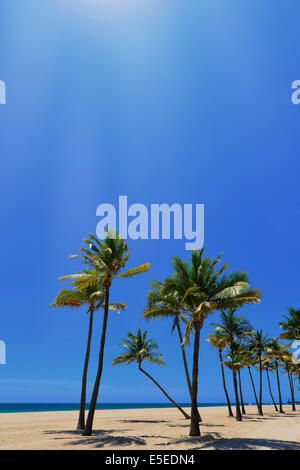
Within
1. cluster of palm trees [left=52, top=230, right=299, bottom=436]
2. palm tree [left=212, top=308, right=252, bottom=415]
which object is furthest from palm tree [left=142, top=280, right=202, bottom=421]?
palm tree [left=212, top=308, right=252, bottom=415]

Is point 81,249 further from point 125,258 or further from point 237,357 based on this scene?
point 237,357

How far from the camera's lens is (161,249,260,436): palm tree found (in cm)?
1597

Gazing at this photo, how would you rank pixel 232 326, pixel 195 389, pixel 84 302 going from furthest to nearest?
pixel 232 326 < pixel 84 302 < pixel 195 389

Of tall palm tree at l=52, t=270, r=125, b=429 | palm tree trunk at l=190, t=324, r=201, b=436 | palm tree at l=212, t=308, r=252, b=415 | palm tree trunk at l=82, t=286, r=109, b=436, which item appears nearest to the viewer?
palm tree trunk at l=190, t=324, r=201, b=436

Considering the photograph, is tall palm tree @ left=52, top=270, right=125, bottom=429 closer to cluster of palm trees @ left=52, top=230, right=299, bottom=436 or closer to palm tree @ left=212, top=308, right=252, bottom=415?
cluster of palm trees @ left=52, top=230, right=299, bottom=436

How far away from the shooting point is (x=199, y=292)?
1670cm

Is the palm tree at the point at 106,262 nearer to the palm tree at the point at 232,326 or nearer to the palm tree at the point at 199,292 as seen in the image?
the palm tree at the point at 199,292

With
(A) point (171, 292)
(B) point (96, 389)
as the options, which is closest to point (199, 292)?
(A) point (171, 292)

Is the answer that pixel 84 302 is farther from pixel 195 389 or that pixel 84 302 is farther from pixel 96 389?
pixel 195 389
